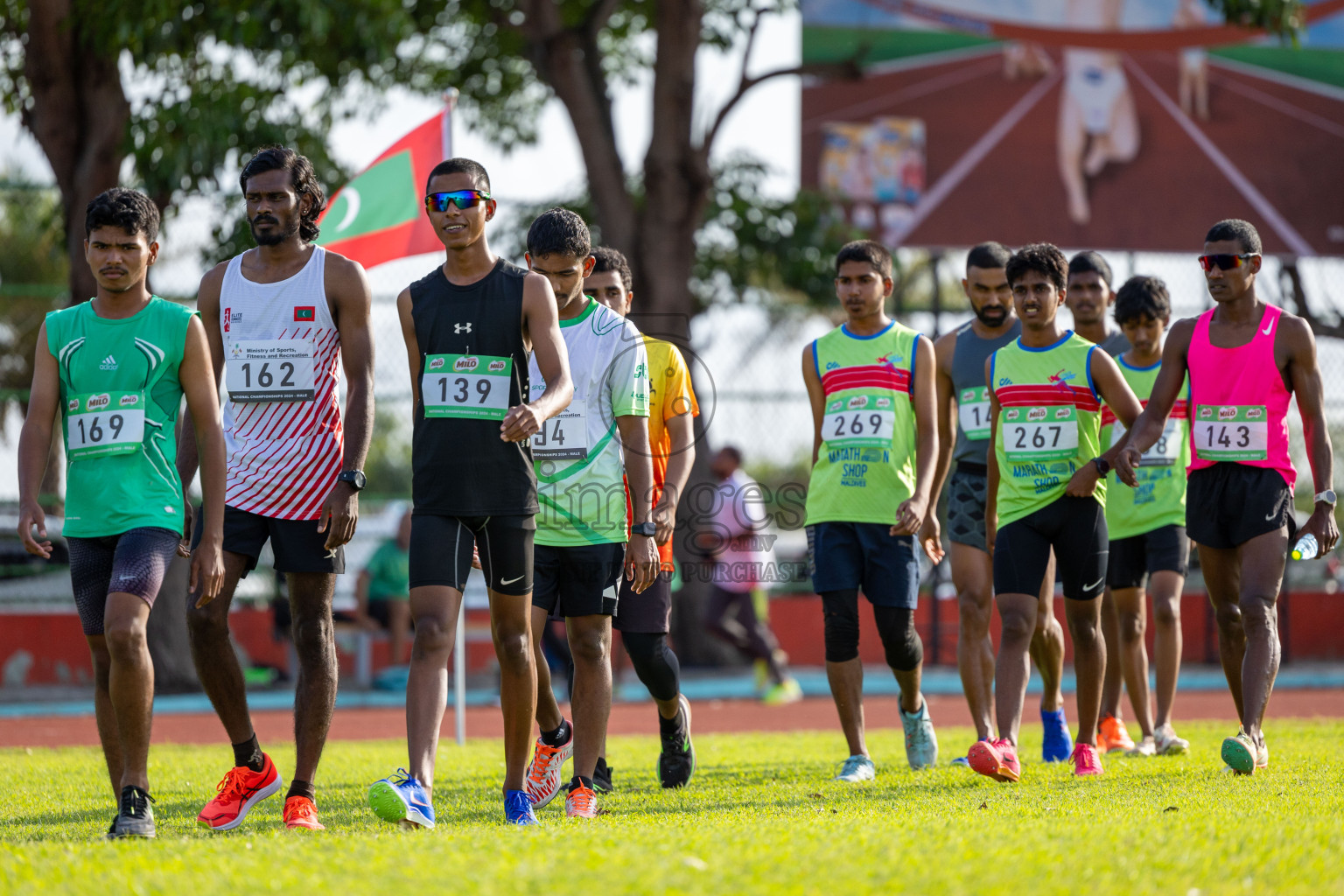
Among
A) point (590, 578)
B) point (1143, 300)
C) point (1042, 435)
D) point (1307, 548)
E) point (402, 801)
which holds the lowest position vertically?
point (402, 801)

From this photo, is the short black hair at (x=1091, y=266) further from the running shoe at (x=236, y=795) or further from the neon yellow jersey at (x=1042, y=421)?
the running shoe at (x=236, y=795)

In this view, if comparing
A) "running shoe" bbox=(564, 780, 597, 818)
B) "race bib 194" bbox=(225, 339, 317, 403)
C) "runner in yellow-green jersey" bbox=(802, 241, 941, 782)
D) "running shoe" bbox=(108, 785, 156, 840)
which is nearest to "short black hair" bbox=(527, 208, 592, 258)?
"race bib 194" bbox=(225, 339, 317, 403)

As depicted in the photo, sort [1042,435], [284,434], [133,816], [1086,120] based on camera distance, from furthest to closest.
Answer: [1086,120], [1042,435], [284,434], [133,816]

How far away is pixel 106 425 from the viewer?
5129 millimetres

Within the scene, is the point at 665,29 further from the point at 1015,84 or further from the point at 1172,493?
the point at 1172,493

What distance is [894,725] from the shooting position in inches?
448

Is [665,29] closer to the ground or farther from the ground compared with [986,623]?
farther from the ground

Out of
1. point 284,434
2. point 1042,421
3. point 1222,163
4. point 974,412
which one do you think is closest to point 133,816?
point 284,434

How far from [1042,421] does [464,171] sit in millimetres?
3149

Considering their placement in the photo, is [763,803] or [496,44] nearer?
[763,803]

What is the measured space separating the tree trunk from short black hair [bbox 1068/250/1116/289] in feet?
28.3

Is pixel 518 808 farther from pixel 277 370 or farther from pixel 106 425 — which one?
pixel 106 425

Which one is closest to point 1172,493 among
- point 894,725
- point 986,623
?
point 986,623

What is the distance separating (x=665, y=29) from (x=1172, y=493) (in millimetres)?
9104
